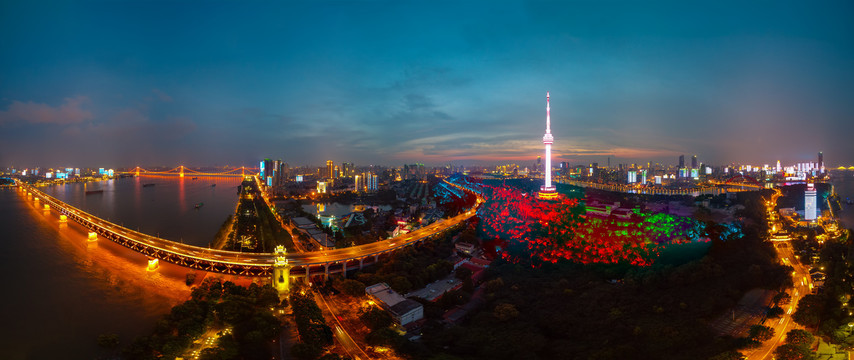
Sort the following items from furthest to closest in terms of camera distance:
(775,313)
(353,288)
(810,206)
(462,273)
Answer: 1. (810,206)
2. (462,273)
3. (353,288)
4. (775,313)

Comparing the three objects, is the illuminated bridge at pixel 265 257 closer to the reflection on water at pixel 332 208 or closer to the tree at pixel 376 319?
the tree at pixel 376 319

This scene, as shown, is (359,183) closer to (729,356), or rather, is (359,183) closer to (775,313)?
(775,313)

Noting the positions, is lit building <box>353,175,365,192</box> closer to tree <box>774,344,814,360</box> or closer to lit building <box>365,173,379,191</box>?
lit building <box>365,173,379,191</box>

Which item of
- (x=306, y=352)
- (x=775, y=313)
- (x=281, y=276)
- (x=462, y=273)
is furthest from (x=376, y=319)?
(x=775, y=313)

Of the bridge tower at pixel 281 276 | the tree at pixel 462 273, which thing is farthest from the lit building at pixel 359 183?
the tree at pixel 462 273

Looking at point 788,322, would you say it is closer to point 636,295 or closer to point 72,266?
point 636,295

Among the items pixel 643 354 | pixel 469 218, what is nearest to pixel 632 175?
pixel 469 218

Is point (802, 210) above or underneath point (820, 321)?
above

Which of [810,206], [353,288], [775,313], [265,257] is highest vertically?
[810,206]
